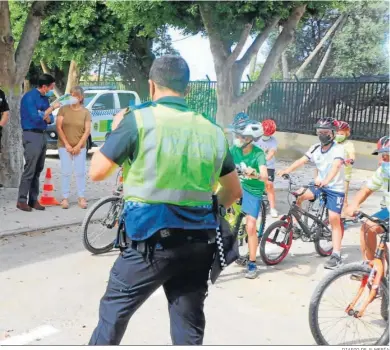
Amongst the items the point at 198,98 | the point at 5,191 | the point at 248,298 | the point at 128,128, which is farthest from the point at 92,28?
the point at 128,128

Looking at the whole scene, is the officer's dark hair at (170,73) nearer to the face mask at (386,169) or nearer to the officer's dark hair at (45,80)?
the face mask at (386,169)

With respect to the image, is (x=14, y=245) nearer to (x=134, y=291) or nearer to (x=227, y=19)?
(x=134, y=291)

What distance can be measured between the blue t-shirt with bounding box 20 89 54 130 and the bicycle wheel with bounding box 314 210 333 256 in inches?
160

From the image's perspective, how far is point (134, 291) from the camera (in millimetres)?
2695

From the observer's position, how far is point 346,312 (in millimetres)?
3971

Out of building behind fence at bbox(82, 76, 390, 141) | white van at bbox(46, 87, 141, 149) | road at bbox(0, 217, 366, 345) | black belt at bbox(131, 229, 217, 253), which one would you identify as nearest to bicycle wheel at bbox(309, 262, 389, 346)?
road at bbox(0, 217, 366, 345)

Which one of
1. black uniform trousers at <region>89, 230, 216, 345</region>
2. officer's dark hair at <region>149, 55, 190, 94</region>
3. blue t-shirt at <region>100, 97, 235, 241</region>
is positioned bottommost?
black uniform trousers at <region>89, 230, 216, 345</region>

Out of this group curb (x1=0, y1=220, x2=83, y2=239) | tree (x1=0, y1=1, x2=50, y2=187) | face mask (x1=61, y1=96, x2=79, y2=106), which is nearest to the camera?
curb (x1=0, y1=220, x2=83, y2=239)

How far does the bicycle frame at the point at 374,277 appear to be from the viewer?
3807mm

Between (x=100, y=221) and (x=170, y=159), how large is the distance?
3570 mm

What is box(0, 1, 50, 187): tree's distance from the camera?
882cm

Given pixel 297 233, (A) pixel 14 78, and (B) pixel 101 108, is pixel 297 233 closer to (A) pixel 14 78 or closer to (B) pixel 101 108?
(A) pixel 14 78

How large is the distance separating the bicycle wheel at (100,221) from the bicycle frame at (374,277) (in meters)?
2.92

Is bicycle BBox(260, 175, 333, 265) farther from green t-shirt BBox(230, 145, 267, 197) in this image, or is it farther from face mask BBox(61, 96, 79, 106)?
face mask BBox(61, 96, 79, 106)
